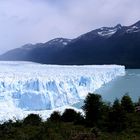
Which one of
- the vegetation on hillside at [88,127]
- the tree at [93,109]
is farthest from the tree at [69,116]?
the tree at [93,109]

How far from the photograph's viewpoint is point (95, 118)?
8148 millimetres

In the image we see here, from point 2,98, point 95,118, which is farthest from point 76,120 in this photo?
point 2,98

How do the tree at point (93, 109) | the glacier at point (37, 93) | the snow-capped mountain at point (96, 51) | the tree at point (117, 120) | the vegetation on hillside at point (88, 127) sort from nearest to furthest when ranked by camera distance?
the vegetation on hillside at point (88, 127), the tree at point (117, 120), the tree at point (93, 109), the glacier at point (37, 93), the snow-capped mountain at point (96, 51)

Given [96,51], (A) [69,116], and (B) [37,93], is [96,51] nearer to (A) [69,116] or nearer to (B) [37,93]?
(B) [37,93]

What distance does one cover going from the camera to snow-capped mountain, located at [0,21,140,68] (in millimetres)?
71981

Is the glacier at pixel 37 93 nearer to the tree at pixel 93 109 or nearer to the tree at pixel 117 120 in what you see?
the tree at pixel 93 109

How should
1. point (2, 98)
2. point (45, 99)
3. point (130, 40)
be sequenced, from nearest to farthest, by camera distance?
point (2, 98)
point (45, 99)
point (130, 40)

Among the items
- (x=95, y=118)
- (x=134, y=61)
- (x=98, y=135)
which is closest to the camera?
(x=98, y=135)

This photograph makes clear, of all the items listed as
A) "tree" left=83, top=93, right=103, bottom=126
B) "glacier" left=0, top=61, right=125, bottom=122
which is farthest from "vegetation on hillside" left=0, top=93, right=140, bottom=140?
"glacier" left=0, top=61, right=125, bottom=122

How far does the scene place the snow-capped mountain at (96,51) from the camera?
7198cm

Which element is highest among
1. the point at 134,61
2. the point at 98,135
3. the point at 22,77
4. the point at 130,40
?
the point at 130,40

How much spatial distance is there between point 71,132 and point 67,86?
13.9 m

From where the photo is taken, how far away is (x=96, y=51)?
257 feet

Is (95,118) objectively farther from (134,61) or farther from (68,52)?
(68,52)
